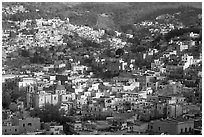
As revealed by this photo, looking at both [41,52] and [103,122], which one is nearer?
[103,122]

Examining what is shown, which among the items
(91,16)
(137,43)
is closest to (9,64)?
(137,43)

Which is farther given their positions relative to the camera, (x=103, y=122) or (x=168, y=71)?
(x=168, y=71)

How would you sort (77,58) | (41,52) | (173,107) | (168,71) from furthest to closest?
(41,52)
(77,58)
(168,71)
(173,107)

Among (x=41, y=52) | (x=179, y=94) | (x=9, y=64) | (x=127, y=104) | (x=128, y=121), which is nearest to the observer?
(x=128, y=121)

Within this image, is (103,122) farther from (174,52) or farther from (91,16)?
(91,16)

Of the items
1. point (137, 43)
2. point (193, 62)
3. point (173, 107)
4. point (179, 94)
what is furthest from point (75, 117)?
point (137, 43)

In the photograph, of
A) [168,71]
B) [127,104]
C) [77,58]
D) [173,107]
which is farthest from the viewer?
[77,58]

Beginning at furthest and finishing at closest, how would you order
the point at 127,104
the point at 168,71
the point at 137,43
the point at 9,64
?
the point at 137,43 → the point at 9,64 → the point at 168,71 → the point at 127,104

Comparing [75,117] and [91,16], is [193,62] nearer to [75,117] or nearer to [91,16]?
[75,117]
